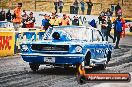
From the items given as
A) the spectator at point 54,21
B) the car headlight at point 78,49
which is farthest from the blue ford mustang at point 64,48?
the spectator at point 54,21

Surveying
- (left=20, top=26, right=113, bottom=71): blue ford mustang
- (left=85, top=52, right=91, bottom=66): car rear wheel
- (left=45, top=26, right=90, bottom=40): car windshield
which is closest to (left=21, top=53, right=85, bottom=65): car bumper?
(left=20, top=26, right=113, bottom=71): blue ford mustang

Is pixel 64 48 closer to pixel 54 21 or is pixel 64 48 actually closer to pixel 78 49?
pixel 78 49

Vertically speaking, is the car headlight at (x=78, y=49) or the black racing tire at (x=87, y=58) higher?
the car headlight at (x=78, y=49)

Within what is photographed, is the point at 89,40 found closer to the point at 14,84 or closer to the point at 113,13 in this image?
the point at 14,84

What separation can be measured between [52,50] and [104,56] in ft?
8.43

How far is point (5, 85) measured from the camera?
8.62m

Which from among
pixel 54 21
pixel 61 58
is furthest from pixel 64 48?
pixel 54 21

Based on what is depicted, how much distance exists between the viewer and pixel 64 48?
36.1 ft

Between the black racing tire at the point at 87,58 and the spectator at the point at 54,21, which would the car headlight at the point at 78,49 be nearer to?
the black racing tire at the point at 87,58

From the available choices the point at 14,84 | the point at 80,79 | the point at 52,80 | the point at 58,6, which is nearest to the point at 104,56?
the point at 52,80

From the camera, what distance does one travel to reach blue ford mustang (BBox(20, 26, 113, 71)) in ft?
36.0

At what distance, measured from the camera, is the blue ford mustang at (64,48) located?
10984 mm

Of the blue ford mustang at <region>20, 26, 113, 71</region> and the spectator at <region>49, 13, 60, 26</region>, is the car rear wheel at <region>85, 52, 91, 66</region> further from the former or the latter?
the spectator at <region>49, 13, 60, 26</region>

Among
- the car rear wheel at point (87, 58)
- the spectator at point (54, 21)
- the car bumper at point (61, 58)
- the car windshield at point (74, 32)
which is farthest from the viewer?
the spectator at point (54, 21)
